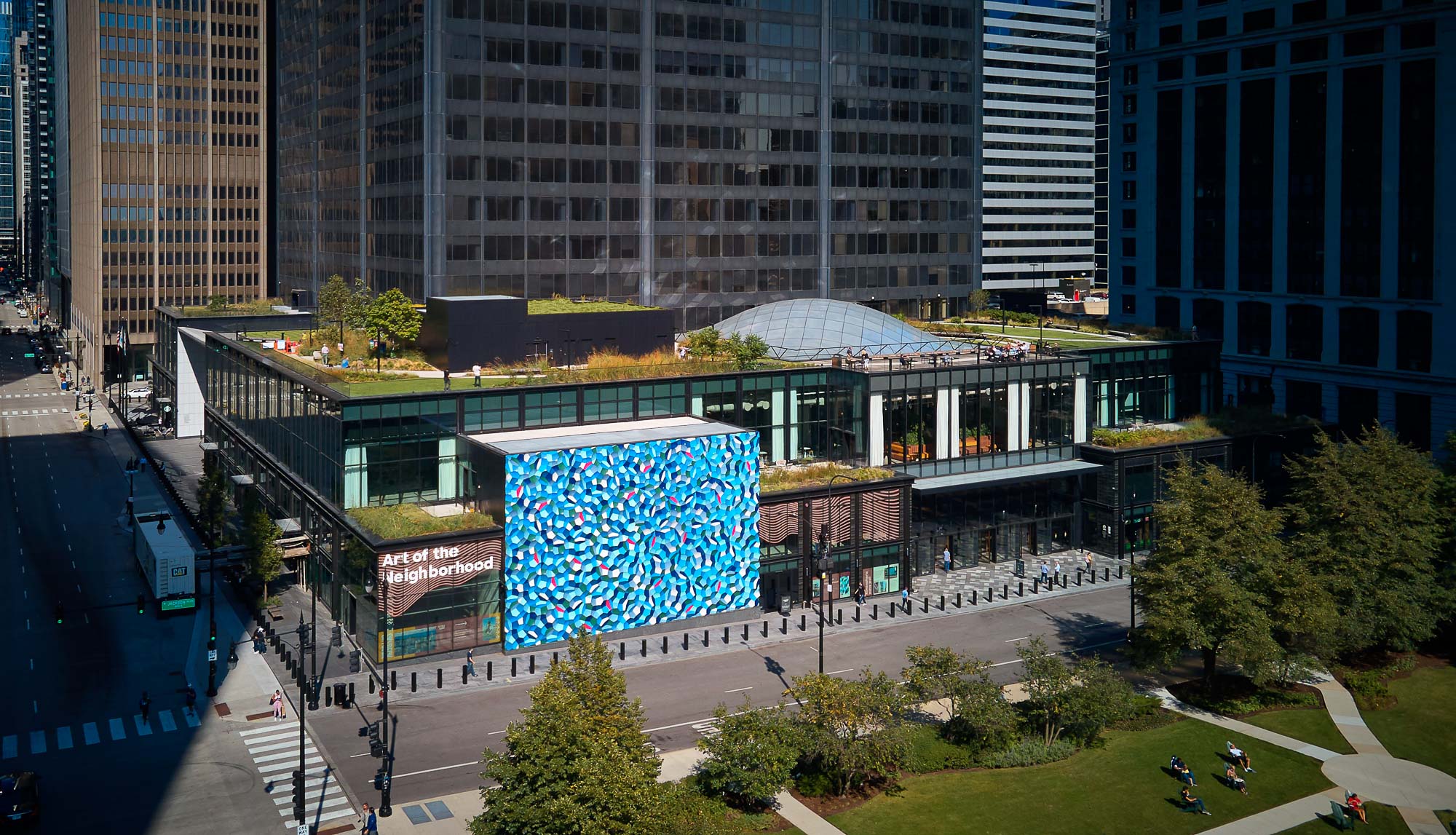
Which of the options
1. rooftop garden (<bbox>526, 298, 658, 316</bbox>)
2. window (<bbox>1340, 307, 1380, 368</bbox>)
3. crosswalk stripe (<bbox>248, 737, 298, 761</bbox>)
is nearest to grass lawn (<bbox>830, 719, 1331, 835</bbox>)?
crosswalk stripe (<bbox>248, 737, 298, 761</bbox>)

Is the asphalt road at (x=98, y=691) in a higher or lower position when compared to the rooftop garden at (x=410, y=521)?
lower

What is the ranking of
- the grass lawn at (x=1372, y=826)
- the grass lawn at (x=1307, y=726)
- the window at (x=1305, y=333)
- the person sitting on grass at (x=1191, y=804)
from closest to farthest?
1. the grass lawn at (x=1372, y=826)
2. the person sitting on grass at (x=1191, y=804)
3. the grass lawn at (x=1307, y=726)
4. the window at (x=1305, y=333)

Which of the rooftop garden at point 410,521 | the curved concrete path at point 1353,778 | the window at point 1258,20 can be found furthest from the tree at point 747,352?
the window at point 1258,20

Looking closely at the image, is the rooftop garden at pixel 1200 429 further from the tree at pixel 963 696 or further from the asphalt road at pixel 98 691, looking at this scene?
the asphalt road at pixel 98 691

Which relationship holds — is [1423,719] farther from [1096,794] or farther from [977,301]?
[977,301]

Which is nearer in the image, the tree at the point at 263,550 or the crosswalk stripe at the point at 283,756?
the crosswalk stripe at the point at 283,756

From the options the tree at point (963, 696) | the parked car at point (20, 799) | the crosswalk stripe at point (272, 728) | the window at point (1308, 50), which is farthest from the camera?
the window at point (1308, 50)

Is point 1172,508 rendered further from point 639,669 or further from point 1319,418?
point 1319,418
